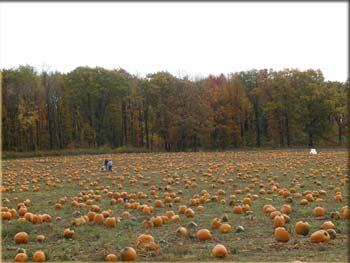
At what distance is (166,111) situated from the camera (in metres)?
53.0

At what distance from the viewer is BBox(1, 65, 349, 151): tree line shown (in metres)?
52.4

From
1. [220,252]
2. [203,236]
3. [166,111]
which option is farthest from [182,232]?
[166,111]

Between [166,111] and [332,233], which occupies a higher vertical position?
[166,111]

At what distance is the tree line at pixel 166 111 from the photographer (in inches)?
2064

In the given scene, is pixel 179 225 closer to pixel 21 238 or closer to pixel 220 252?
pixel 220 252

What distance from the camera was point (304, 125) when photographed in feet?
174

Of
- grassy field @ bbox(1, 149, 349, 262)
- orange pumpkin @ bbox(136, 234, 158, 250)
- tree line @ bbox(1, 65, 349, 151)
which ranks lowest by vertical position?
grassy field @ bbox(1, 149, 349, 262)

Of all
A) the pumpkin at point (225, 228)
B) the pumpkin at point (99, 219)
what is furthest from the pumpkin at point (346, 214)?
the pumpkin at point (99, 219)

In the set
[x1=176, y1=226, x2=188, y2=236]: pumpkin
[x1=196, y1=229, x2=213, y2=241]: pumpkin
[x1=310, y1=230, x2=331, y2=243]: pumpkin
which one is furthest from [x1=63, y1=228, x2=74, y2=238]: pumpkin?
[x1=310, y1=230, x2=331, y2=243]: pumpkin

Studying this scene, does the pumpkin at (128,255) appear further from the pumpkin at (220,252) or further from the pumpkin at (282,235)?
the pumpkin at (282,235)

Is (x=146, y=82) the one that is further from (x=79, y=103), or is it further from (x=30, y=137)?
(x=30, y=137)

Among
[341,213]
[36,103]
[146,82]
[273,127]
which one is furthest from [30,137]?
[341,213]

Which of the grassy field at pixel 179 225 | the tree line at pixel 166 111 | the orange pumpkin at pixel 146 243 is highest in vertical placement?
the tree line at pixel 166 111

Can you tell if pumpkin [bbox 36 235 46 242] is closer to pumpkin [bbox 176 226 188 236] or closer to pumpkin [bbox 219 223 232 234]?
pumpkin [bbox 176 226 188 236]
